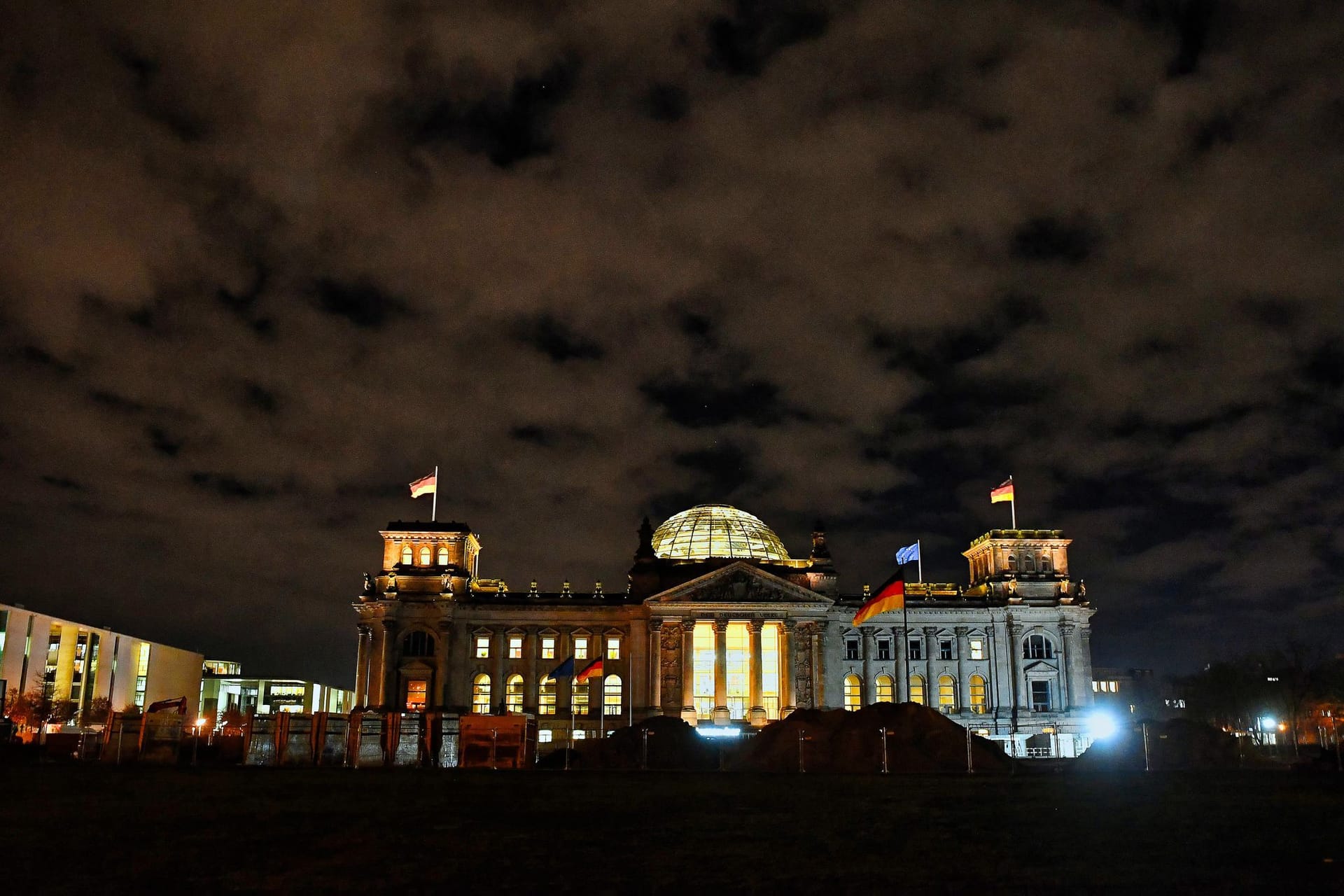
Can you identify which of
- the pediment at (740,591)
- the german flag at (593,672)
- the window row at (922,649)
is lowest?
the german flag at (593,672)

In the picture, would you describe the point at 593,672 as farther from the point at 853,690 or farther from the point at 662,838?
the point at 662,838

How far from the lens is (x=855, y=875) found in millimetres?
15992

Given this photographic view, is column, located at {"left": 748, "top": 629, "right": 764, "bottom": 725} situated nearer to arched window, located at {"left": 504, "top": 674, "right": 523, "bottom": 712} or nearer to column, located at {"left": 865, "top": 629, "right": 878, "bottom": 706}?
column, located at {"left": 865, "top": 629, "right": 878, "bottom": 706}

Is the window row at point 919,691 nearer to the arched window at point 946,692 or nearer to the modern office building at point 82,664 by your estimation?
the arched window at point 946,692

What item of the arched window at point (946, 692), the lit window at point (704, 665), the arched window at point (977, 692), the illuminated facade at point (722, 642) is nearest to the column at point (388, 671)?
the illuminated facade at point (722, 642)

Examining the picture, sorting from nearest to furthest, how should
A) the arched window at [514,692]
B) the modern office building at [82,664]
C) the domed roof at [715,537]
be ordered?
the arched window at [514,692] → the domed roof at [715,537] → the modern office building at [82,664]

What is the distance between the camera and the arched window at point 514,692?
108 m

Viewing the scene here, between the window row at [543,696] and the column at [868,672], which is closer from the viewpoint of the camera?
the window row at [543,696]

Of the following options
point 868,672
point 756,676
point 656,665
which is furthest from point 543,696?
point 868,672

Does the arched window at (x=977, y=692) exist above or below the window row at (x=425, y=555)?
below

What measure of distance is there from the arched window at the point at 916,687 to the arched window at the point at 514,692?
39.7 meters

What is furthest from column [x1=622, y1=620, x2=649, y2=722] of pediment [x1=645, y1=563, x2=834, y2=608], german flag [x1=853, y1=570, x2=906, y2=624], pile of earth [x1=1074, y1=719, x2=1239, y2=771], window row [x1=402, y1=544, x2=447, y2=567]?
pile of earth [x1=1074, y1=719, x2=1239, y2=771]

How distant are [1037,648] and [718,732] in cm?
3601

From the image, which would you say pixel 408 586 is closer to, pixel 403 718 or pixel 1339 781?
pixel 403 718
